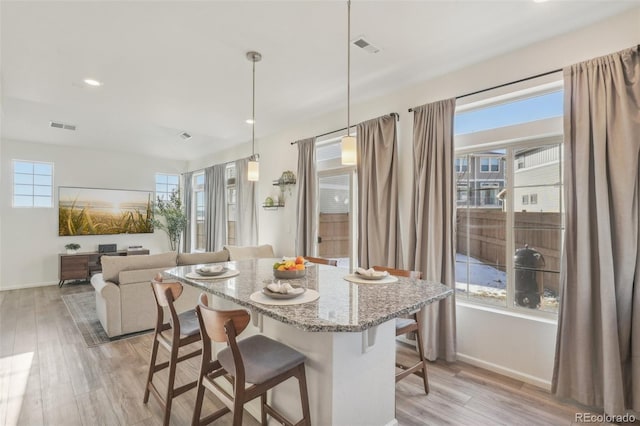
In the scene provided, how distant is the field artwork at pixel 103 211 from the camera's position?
6539mm

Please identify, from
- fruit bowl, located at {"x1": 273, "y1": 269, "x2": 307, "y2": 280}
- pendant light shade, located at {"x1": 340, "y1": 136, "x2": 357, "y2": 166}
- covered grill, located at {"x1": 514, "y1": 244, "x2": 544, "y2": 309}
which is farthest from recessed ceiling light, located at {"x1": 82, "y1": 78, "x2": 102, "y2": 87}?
covered grill, located at {"x1": 514, "y1": 244, "x2": 544, "y2": 309}

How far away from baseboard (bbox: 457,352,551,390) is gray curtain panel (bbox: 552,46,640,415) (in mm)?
215

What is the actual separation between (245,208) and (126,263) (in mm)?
2433

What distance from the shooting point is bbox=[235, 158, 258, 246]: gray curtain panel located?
574 centimetres

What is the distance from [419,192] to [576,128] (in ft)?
4.35

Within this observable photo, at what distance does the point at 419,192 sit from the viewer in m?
3.22

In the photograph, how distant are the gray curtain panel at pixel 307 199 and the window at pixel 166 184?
4.78 meters

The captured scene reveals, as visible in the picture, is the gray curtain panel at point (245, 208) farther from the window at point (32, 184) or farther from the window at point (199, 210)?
the window at point (32, 184)

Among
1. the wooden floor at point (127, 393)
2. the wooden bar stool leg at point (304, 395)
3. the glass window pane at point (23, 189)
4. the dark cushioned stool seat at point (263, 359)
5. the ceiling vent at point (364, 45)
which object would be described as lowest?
the wooden floor at point (127, 393)

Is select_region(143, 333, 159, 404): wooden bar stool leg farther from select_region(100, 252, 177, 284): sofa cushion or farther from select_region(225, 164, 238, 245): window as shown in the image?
select_region(225, 164, 238, 245): window

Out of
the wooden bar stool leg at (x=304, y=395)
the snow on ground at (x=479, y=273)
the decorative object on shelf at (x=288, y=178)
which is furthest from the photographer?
the decorative object on shelf at (x=288, y=178)

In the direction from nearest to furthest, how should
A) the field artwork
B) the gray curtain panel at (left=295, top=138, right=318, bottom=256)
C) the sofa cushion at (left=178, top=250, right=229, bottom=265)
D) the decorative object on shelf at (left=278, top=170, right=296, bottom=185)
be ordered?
the sofa cushion at (left=178, top=250, right=229, bottom=265) < the gray curtain panel at (left=295, top=138, right=318, bottom=256) < the decorative object on shelf at (left=278, top=170, right=296, bottom=185) < the field artwork

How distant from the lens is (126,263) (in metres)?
3.79

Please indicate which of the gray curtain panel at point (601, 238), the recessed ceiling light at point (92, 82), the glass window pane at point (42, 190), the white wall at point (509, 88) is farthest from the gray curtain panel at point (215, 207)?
the gray curtain panel at point (601, 238)
